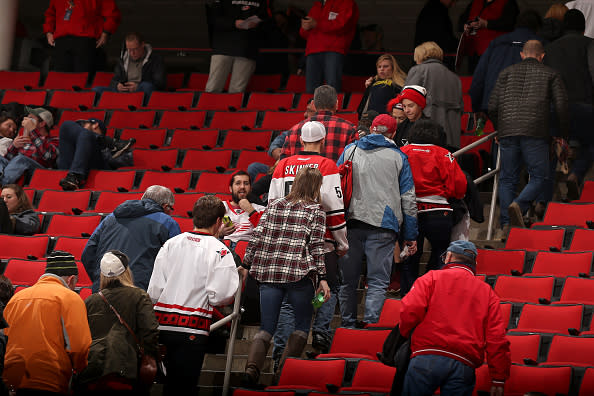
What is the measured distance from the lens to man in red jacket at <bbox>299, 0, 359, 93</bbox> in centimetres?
1000

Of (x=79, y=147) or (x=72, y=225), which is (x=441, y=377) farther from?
(x=79, y=147)

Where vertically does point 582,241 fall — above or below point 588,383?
above

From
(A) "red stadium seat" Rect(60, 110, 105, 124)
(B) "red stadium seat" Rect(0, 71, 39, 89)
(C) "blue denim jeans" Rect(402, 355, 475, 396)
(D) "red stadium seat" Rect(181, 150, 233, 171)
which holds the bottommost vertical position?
(C) "blue denim jeans" Rect(402, 355, 475, 396)

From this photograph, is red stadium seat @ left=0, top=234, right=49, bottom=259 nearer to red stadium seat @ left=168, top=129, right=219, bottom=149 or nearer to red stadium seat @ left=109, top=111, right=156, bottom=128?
red stadium seat @ left=168, top=129, right=219, bottom=149

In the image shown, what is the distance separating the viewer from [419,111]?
692 cm

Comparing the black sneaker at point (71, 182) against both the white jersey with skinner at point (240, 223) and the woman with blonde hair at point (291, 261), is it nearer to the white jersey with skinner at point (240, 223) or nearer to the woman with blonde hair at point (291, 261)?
the white jersey with skinner at point (240, 223)

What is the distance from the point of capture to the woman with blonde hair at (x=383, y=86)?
816 cm

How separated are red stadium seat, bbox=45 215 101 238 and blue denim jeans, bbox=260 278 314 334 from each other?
2.84 m

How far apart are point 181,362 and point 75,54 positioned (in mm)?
7568

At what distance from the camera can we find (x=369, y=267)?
5746 millimetres

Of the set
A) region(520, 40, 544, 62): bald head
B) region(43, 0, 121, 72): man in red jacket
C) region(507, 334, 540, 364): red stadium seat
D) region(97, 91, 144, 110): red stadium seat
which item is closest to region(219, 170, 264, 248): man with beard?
region(507, 334, 540, 364): red stadium seat

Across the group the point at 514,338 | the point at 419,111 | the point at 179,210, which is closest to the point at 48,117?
the point at 179,210

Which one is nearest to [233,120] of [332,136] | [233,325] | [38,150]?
[38,150]

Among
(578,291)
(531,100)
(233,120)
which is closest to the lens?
(578,291)
